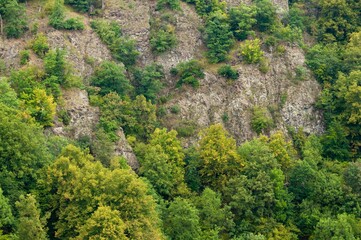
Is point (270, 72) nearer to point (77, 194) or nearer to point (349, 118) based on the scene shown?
point (349, 118)

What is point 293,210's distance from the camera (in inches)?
2377

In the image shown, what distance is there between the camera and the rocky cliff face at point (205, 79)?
2611 inches

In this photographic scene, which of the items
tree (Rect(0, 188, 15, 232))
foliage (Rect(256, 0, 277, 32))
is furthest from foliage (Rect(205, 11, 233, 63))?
tree (Rect(0, 188, 15, 232))

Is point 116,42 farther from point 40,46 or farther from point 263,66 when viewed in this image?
point 263,66

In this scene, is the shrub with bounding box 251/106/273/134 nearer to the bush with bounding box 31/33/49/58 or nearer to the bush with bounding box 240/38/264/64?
the bush with bounding box 240/38/264/64

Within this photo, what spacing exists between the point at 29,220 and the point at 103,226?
5.71 metres

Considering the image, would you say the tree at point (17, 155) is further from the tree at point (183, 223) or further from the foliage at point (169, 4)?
the foliage at point (169, 4)

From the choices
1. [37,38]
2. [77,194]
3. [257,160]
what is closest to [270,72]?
[257,160]

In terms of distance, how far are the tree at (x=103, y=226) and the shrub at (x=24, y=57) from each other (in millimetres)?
22657

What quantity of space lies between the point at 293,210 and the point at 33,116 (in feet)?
94.2

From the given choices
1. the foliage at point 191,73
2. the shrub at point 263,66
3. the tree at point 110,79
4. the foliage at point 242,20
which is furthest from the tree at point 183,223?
the foliage at point 242,20

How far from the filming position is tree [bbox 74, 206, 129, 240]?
4444cm

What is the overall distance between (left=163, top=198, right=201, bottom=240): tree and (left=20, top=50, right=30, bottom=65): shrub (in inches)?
889

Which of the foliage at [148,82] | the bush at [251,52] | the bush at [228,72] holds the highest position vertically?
the bush at [251,52]
